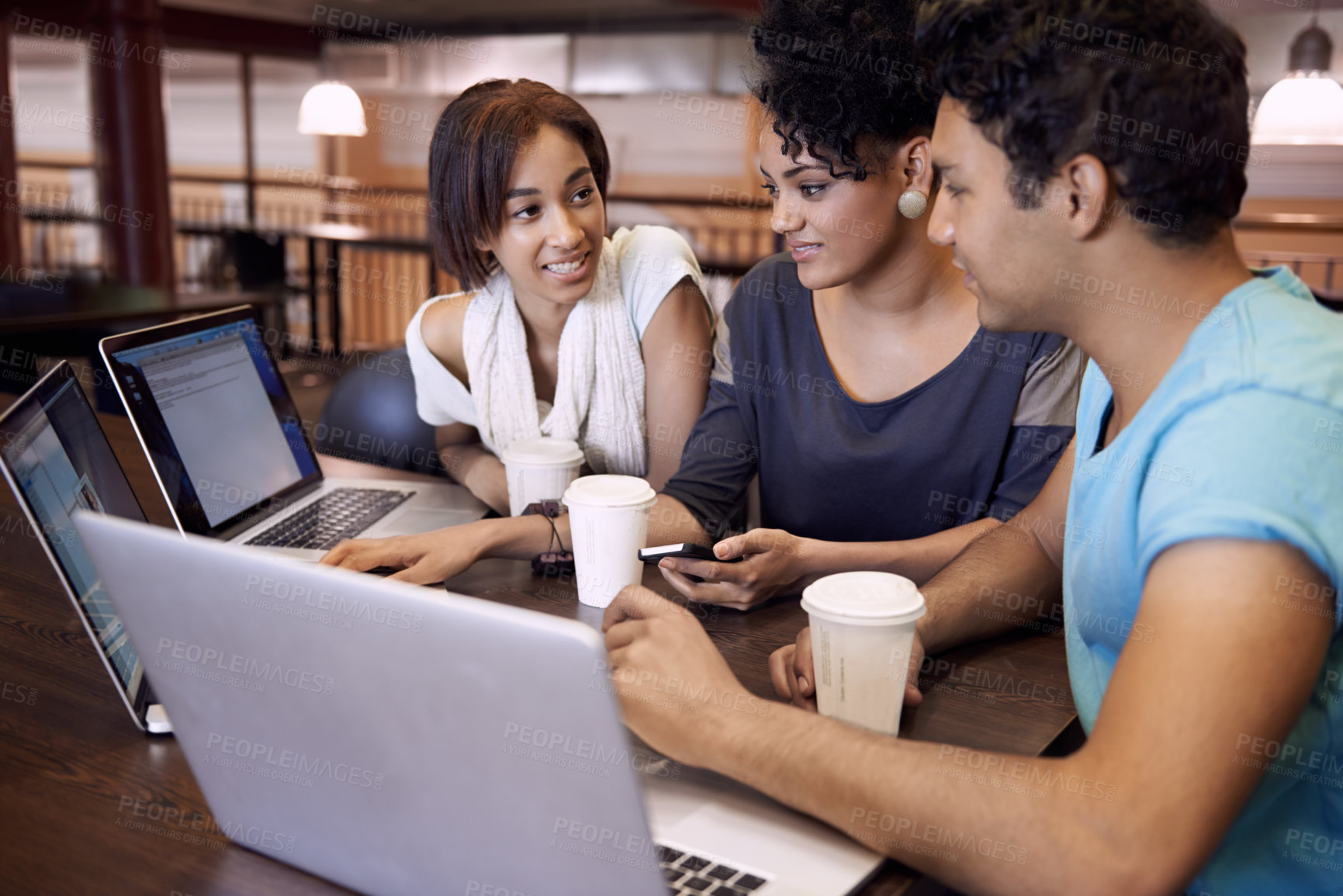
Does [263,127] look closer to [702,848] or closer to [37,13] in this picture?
[37,13]

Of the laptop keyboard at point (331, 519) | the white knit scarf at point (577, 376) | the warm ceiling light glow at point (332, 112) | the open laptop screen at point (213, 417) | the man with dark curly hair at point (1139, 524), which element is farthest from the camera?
the warm ceiling light glow at point (332, 112)

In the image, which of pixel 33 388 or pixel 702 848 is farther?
pixel 33 388

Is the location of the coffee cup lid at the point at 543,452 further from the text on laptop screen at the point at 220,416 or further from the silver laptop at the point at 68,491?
the silver laptop at the point at 68,491

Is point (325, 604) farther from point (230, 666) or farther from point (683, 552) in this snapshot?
point (683, 552)

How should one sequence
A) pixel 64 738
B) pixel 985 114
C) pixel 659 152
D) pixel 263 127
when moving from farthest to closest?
1. pixel 263 127
2. pixel 659 152
3. pixel 64 738
4. pixel 985 114

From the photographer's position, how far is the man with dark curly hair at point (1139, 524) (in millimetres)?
720

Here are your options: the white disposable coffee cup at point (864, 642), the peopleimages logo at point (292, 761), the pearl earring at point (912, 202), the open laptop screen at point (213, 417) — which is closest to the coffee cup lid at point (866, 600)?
the white disposable coffee cup at point (864, 642)

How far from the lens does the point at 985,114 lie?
A: 888 mm

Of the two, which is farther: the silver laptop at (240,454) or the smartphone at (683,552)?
the silver laptop at (240,454)

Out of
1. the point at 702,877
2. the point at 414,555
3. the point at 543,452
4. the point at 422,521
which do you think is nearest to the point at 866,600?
the point at 702,877

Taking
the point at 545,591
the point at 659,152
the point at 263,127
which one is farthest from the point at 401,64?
the point at 545,591

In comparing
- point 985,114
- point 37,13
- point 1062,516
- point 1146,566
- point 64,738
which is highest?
point 37,13

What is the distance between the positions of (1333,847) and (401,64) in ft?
35.6

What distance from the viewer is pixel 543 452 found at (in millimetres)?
1559
